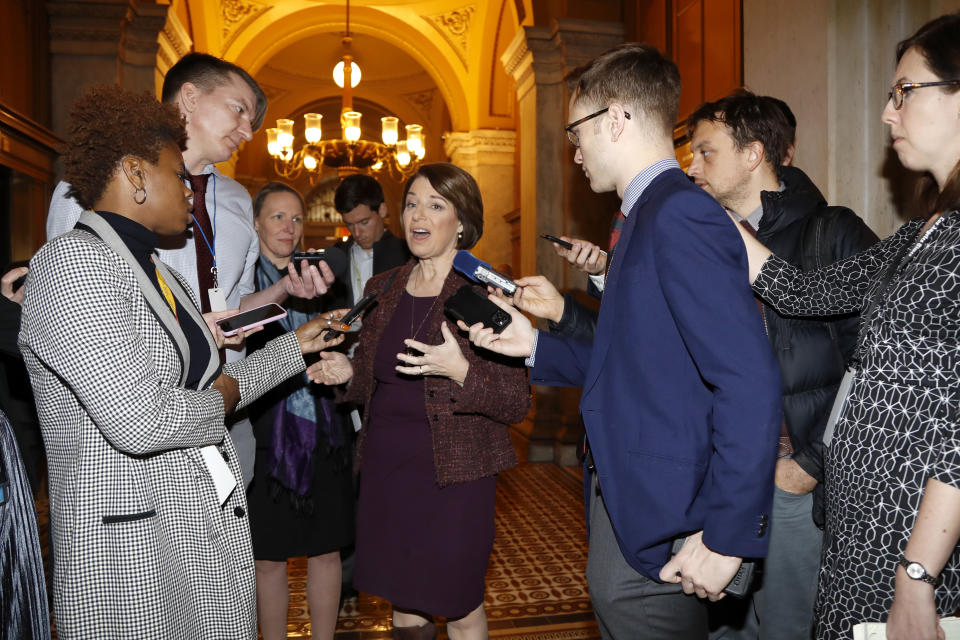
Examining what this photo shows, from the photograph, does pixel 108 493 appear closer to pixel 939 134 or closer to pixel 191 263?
pixel 191 263

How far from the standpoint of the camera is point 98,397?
1.55 m

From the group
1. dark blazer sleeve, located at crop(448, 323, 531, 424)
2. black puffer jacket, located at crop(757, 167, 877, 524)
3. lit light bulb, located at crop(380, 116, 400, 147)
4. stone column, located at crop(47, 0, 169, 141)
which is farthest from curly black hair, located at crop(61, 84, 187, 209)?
lit light bulb, located at crop(380, 116, 400, 147)

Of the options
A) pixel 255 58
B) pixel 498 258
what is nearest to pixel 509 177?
pixel 498 258

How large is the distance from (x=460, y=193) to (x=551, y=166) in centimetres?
496

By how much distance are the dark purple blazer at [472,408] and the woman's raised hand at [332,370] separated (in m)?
0.14

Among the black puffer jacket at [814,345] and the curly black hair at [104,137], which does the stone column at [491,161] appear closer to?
the black puffer jacket at [814,345]

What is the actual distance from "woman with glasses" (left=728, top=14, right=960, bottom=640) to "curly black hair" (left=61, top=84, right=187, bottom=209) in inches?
72.4

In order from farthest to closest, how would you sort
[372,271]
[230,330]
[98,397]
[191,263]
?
[372,271], [191,263], [230,330], [98,397]

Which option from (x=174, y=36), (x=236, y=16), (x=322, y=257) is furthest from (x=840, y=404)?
(x=236, y=16)

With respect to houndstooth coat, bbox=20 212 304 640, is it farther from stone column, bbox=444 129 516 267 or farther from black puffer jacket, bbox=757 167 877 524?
stone column, bbox=444 129 516 267

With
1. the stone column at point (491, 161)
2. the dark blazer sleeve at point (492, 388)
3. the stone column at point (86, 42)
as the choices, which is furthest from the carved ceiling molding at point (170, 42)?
the dark blazer sleeve at point (492, 388)

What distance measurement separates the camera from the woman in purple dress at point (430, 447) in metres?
2.47

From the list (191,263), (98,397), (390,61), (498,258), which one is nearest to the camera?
(98,397)

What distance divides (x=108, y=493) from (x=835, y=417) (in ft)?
5.79
